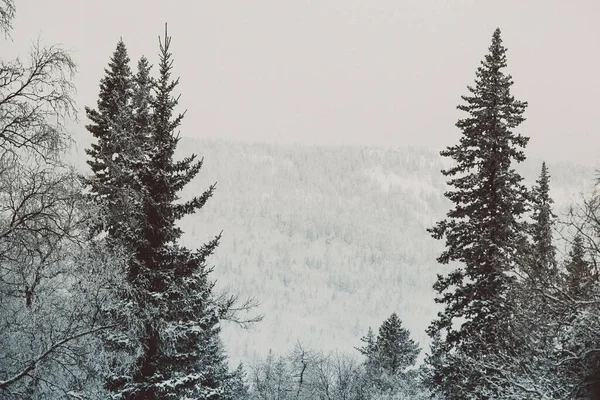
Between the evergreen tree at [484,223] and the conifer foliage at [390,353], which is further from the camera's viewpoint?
the conifer foliage at [390,353]

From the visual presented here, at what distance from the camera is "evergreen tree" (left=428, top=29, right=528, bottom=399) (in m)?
17.2

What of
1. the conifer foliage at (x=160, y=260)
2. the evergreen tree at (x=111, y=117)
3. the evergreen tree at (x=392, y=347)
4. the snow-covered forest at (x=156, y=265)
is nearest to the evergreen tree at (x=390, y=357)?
the evergreen tree at (x=392, y=347)

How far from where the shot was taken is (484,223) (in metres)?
17.6

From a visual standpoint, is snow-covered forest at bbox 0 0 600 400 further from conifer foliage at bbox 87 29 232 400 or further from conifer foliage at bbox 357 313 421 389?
conifer foliage at bbox 357 313 421 389

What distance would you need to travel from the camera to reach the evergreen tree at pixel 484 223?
17.2 metres

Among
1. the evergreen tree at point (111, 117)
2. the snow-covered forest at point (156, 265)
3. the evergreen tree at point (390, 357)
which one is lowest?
the evergreen tree at point (390, 357)

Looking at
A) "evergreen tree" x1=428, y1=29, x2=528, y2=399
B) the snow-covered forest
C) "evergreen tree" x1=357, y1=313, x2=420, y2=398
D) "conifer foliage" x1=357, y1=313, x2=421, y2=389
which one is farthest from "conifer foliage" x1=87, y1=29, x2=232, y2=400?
"conifer foliage" x1=357, y1=313, x2=421, y2=389

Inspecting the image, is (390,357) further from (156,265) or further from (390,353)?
(156,265)

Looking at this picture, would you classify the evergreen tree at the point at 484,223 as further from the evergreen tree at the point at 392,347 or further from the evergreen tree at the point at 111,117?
the evergreen tree at the point at 392,347

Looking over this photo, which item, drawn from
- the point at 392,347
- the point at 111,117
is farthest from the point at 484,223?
the point at 392,347

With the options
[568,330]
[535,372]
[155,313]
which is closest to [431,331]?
[535,372]

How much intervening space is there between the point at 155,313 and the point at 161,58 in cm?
750

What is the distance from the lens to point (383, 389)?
4531 centimetres

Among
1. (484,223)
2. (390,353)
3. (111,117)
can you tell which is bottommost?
(390,353)
